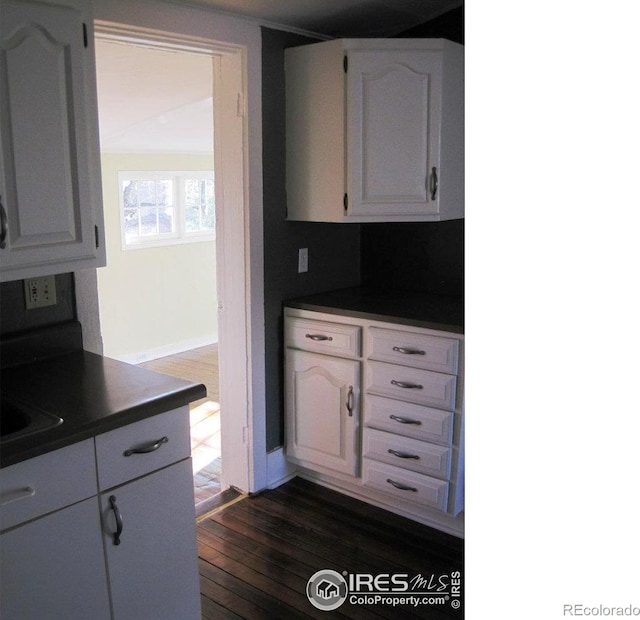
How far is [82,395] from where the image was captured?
5.65 ft

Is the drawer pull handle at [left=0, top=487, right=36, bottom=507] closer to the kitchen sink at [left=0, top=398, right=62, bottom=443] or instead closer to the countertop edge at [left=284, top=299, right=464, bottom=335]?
the kitchen sink at [left=0, top=398, right=62, bottom=443]

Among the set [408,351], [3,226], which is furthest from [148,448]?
[408,351]

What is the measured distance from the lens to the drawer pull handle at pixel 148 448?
5.42 ft

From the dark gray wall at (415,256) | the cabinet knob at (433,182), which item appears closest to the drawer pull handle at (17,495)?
the cabinet knob at (433,182)

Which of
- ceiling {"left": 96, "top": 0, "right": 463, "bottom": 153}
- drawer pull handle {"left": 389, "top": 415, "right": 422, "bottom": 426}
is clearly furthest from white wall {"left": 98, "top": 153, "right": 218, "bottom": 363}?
drawer pull handle {"left": 389, "top": 415, "right": 422, "bottom": 426}

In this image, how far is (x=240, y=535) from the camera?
262 centimetres

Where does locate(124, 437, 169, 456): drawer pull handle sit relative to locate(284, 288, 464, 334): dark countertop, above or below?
below

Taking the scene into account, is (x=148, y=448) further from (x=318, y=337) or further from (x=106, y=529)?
(x=318, y=337)

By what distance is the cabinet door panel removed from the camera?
2623mm

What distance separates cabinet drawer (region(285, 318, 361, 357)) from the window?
2.93 m
